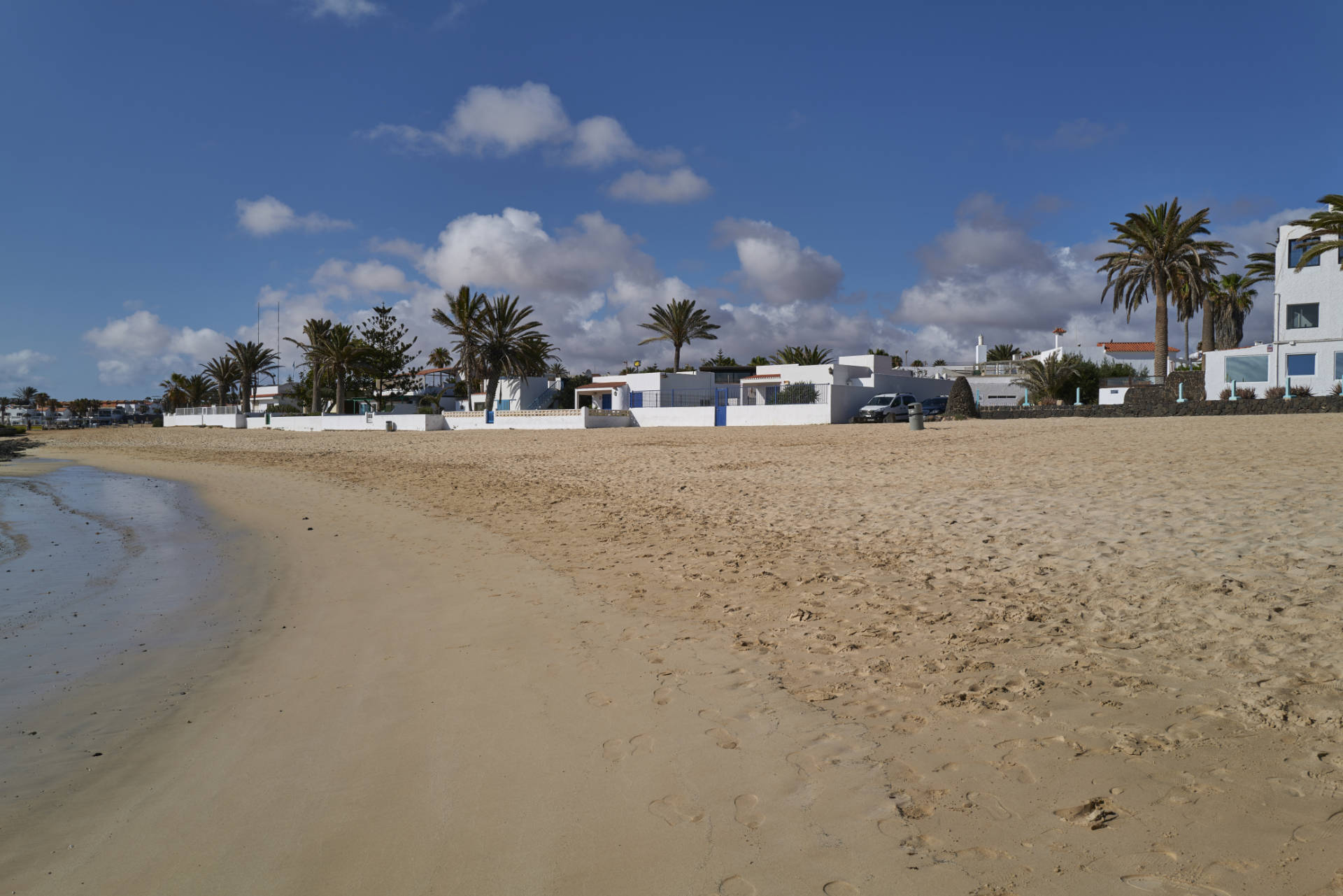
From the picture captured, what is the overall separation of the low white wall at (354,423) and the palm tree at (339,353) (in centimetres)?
406

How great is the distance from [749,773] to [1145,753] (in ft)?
6.07

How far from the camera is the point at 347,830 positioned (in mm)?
3389

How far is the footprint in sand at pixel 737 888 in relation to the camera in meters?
2.76

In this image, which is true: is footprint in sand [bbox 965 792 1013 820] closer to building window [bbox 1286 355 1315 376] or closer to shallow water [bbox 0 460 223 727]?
shallow water [bbox 0 460 223 727]

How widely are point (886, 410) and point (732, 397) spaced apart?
541 inches

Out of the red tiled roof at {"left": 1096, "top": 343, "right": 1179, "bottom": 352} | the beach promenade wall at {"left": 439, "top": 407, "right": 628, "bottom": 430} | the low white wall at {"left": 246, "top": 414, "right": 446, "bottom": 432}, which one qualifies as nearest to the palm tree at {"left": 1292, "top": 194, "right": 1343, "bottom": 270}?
the beach promenade wall at {"left": 439, "top": 407, "right": 628, "bottom": 430}

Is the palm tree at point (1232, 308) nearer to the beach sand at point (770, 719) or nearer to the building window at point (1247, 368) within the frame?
the building window at point (1247, 368)

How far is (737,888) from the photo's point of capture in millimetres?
2787

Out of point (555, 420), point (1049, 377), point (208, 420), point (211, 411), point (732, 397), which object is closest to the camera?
point (555, 420)

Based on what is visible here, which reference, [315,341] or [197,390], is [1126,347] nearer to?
[315,341]

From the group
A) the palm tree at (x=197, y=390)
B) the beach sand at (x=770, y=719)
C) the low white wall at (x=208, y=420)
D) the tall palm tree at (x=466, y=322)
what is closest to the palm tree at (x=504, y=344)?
the tall palm tree at (x=466, y=322)

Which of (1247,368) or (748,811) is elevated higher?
(1247,368)

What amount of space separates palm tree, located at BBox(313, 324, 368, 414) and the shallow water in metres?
42.4

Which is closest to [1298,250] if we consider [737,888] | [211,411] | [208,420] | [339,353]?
[737,888]
